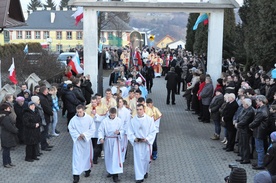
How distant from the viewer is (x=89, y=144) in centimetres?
1149

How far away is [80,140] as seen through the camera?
37.1 feet

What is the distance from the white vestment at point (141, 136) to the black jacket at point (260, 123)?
265 cm

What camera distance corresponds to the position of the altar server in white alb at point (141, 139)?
11.2m

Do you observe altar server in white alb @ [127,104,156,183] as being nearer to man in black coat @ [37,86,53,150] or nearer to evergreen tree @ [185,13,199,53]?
man in black coat @ [37,86,53,150]

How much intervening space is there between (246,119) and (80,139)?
430 centimetres

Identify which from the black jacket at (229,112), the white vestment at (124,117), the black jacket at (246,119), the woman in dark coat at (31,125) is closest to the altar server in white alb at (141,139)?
the white vestment at (124,117)


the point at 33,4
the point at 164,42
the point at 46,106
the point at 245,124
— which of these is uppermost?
the point at 33,4

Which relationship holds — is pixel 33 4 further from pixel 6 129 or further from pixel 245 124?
pixel 245 124

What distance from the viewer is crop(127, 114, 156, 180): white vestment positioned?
11188 mm

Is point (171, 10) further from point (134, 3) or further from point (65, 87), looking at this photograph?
point (65, 87)

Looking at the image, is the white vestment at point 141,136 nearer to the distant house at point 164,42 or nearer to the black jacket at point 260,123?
the black jacket at point 260,123

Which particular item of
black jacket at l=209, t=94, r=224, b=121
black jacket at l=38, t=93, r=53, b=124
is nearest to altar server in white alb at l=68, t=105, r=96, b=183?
black jacket at l=38, t=93, r=53, b=124

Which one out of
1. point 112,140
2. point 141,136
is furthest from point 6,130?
point 141,136

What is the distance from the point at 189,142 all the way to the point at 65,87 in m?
4.59
